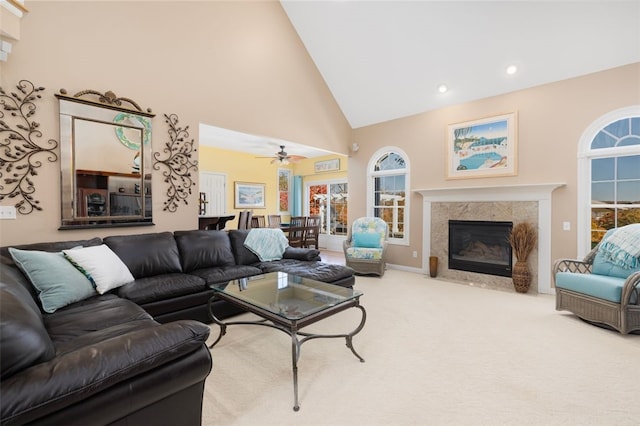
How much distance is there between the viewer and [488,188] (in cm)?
466

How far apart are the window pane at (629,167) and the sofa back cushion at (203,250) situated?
5.11 metres

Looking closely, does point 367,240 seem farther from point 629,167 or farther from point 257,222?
point 629,167

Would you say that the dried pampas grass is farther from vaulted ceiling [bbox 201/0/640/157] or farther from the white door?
the white door

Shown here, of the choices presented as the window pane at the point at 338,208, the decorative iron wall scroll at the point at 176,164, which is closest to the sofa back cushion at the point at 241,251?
the decorative iron wall scroll at the point at 176,164

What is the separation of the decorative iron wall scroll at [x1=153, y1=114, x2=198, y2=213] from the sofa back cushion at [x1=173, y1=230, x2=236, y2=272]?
1.76 ft

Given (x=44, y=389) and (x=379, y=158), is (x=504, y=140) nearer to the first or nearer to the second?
(x=379, y=158)

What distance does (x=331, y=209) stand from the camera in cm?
864

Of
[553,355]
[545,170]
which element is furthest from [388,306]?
[545,170]

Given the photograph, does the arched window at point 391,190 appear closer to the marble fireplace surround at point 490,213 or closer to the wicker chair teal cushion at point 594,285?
the marble fireplace surround at point 490,213

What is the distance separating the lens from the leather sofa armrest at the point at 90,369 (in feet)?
3.19

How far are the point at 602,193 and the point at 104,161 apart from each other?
6.17 m

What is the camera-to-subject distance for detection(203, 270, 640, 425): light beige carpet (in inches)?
68.6

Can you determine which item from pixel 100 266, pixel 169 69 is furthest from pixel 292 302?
Result: pixel 169 69

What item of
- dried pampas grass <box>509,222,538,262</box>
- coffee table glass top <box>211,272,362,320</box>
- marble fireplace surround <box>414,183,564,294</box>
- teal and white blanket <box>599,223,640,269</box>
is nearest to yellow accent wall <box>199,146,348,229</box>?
marble fireplace surround <box>414,183,564,294</box>
